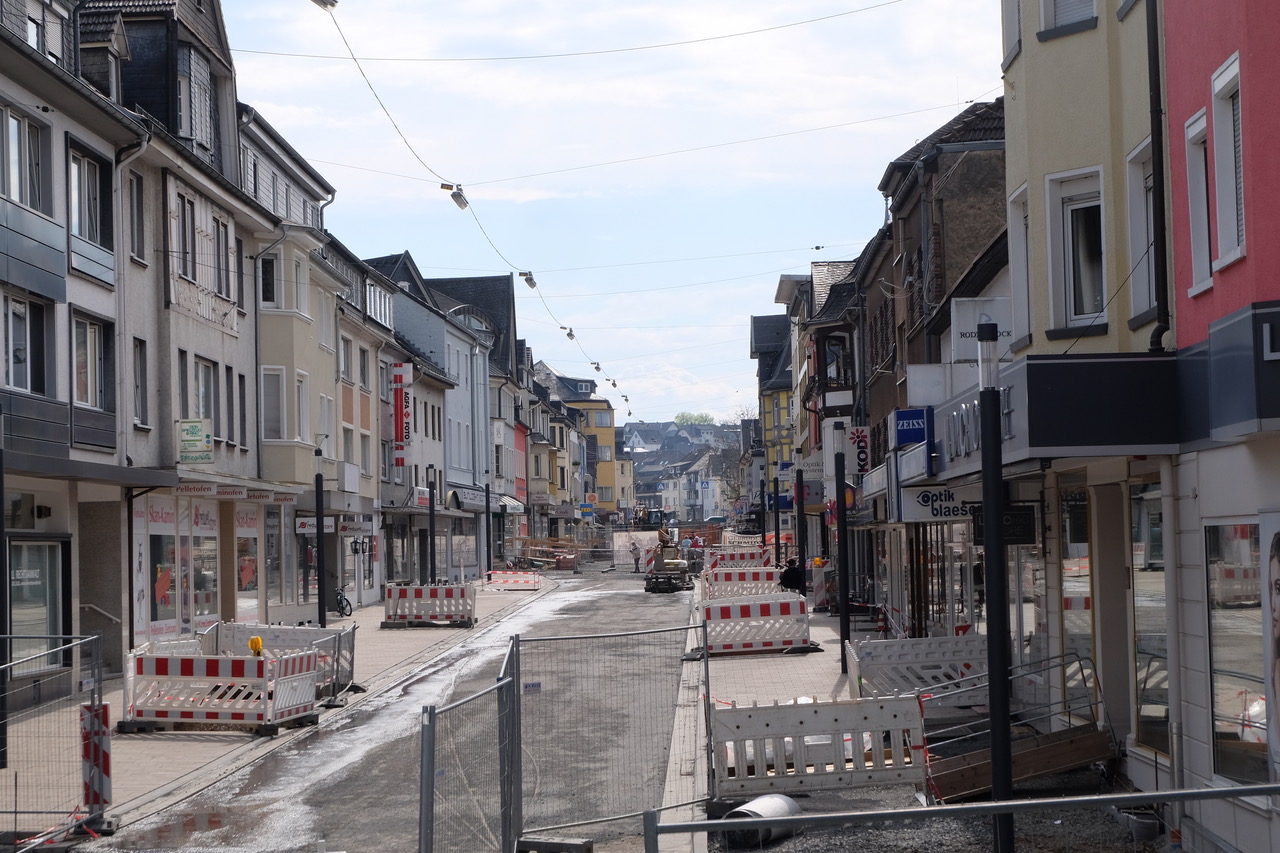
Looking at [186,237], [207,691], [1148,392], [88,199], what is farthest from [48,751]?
[186,237]

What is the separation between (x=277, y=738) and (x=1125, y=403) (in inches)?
413

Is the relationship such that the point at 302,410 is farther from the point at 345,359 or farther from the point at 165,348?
the point at 345,359

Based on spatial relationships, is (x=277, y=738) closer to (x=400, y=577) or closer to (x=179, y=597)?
→ (x=179, y=597)

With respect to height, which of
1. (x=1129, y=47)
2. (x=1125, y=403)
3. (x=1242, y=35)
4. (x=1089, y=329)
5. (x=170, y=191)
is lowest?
(x=1125, y=403)

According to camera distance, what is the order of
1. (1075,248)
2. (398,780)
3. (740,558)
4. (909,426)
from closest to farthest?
(1075,248)
(398,780)
(909,426)
(740,558)

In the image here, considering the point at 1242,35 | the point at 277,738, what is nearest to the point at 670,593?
the point at 277,738

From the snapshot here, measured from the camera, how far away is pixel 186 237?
26469 mm

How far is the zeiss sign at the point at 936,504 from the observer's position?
1889 centimetres

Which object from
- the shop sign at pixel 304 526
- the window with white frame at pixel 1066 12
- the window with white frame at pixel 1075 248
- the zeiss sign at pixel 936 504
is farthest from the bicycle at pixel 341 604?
the window with white frame at pixel 1066 12

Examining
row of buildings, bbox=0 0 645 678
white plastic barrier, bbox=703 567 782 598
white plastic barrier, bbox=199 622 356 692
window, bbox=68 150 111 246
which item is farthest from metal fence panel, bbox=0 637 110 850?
white plastic barrier, bbox=703 567 782 598

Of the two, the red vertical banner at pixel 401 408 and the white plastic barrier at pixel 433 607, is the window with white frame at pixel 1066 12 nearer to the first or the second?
the white plastic barrier at pixel 433 607

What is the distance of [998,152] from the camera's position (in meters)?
25.6

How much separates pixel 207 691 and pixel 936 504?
977cm

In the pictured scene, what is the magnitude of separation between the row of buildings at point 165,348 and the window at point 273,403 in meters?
0.05
